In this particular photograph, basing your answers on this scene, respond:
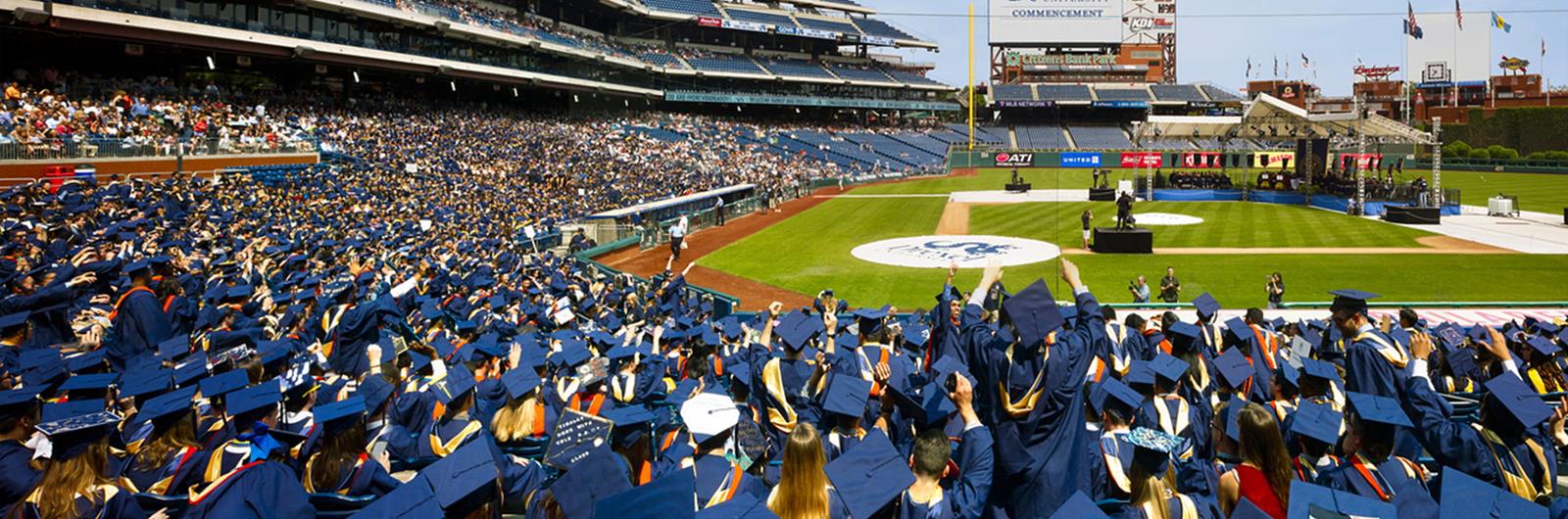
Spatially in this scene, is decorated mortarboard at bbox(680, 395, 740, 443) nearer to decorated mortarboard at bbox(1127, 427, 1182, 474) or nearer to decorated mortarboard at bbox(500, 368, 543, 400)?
decorated mortarboard at bbox(500, 368, 543, 400)

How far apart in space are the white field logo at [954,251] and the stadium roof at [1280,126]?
19.7 m

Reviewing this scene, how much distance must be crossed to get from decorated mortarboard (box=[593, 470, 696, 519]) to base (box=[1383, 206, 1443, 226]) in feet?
124

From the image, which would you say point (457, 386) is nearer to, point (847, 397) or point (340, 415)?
point (340, 415)

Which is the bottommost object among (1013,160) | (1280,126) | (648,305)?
(648,305)

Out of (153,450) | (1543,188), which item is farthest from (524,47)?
(1543,188)

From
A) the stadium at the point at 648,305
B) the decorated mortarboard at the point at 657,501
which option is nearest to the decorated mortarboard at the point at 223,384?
the stadium at the point at 648,305

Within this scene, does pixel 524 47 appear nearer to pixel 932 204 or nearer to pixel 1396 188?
pixel 932 204

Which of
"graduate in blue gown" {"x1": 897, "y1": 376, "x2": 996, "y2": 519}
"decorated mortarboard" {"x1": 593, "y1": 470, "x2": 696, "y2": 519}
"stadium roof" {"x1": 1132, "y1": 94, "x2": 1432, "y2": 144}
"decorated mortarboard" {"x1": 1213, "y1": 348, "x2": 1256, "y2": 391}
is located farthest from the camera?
"stadium roof" {"x1": 1132, "y1": 94, "x2": 1432, "y2": 144}

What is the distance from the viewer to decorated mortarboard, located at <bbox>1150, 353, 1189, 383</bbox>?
19.6ft

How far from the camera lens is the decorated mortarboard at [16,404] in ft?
15.7

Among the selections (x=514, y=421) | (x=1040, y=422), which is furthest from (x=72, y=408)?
(x=1040, y=422)

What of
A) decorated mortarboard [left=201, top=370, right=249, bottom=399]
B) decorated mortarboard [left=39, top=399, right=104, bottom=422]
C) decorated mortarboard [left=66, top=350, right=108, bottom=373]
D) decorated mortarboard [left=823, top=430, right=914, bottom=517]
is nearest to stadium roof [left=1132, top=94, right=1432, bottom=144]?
decorated mortarboard [left=823, top=430, right=914, bottom=517]

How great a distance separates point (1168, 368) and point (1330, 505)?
2.95 meters

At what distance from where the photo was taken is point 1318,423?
4496 mm
